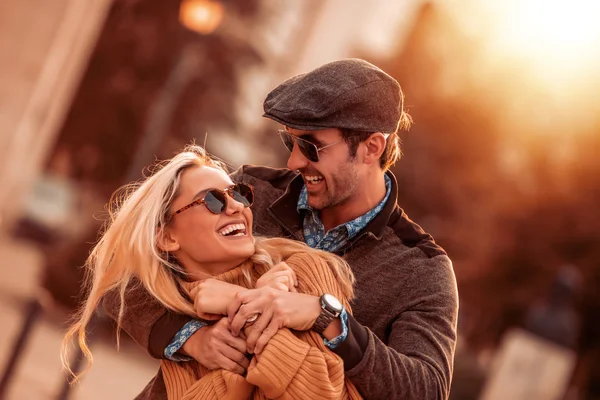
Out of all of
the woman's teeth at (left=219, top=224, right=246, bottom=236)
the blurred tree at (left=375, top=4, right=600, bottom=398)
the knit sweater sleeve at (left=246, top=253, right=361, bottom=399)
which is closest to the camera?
the knit sweater sleeve at (left=246, top=253, right=361, bottom=399)

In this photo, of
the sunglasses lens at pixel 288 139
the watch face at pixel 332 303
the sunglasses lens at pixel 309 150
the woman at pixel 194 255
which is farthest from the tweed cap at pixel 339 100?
the watch face at pixel 332 303

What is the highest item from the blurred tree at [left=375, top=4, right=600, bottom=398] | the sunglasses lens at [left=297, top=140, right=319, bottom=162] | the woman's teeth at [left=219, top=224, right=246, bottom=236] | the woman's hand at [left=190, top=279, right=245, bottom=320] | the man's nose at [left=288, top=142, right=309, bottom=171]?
the sunglasses lens at [left=297, top=140, right=319, bottom=162]

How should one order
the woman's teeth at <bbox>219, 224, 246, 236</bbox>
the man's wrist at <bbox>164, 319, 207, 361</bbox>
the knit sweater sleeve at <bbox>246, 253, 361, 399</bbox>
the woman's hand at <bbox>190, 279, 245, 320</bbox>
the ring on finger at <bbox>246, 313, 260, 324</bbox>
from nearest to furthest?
the knit sweater sleeve at <bbox>246, 253, 361, 399</bbox> < the ring on finger at <bbox>246, 313, 260, 324</bbox> < the woman's hand at <bbox>190, 279, 245, 320</bbox> < the man's wrist at <bbox>164, 319, 207, 361</bbox> < the woman's teeth at <bbox>219, 224, 246, 236</bbox>

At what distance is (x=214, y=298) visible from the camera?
11.9ft

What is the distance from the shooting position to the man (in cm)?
344

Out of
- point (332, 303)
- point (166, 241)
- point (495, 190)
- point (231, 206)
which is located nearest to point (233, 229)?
point (231, 206)

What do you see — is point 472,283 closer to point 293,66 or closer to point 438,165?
point 438,165

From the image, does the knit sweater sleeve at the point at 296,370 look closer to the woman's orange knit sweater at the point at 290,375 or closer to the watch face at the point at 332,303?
the woman's orange knit sweater at the point at 290,375

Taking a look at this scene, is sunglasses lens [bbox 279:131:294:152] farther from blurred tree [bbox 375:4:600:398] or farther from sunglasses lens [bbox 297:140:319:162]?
blurred tree [bbox 375:4:600:398]

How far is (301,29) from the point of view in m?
50.9

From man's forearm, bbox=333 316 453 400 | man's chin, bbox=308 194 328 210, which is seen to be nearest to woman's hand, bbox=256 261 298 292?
man's forearm, bbox=333 316 453 400

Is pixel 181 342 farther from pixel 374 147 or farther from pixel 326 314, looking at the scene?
pixel 374 147

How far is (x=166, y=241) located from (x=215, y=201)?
25 centimetres

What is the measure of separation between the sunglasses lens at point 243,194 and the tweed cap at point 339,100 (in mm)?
288
